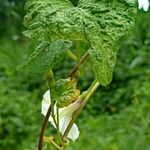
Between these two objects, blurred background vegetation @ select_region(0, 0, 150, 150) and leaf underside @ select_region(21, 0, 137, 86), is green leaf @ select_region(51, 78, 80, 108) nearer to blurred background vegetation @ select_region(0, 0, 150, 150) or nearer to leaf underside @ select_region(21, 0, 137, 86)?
leaf underside @ select_region(21, 0, 137, 86)

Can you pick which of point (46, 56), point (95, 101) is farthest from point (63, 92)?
point (95, 101)

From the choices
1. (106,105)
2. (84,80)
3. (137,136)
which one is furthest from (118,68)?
(137,136)

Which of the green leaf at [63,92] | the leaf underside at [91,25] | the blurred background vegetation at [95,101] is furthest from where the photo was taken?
the blurred background vegetation at [95,101]

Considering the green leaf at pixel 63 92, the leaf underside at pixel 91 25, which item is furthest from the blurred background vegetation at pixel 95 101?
the leaf underside at pixel 91 25

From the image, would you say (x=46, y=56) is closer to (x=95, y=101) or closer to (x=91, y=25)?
(x=91, y=25)

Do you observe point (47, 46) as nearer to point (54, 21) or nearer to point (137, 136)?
point (54, 21)

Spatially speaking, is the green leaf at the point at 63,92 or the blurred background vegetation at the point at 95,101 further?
the blurred background vegetation at the point at 95,101

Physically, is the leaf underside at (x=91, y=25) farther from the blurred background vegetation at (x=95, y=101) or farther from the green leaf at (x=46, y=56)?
the blurred background vegetation at (x=95, y=101)

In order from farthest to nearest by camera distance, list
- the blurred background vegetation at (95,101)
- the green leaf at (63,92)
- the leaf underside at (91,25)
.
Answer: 1. the blurred background vegetation at (95,101)
2. the green leaf at (63,92)
3. the leaf underside at (91,25)
